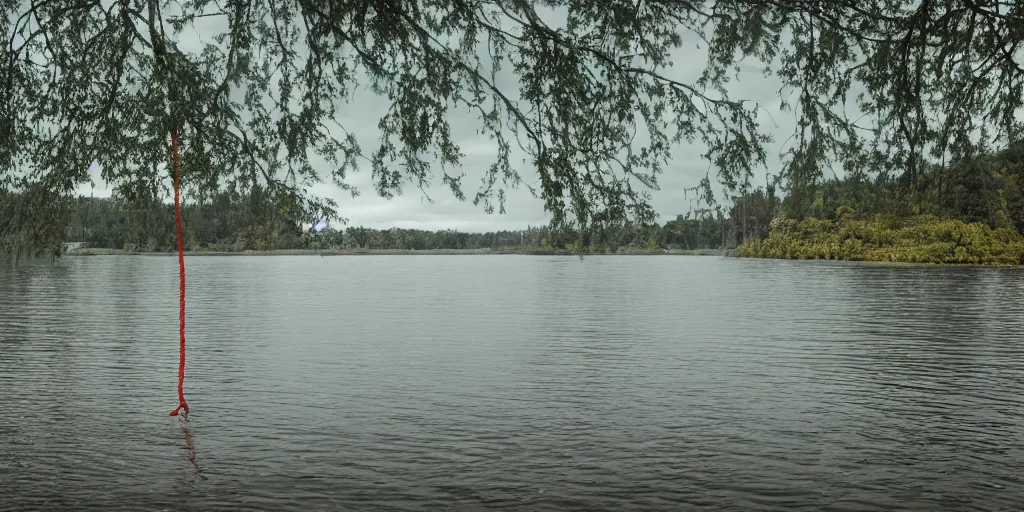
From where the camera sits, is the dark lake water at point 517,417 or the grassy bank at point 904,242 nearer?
the dark lake water at point 517,417

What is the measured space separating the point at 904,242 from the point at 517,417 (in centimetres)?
10217

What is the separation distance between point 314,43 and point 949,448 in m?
9.30

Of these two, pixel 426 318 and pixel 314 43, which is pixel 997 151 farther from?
pixel 426 318

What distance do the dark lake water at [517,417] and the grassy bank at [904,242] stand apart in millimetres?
47895

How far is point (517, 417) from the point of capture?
1371cm

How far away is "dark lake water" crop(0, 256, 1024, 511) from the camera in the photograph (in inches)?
374

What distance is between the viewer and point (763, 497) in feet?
30.3

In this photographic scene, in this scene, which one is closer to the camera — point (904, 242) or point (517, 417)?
point (517, 417)

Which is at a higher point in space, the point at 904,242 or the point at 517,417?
the point at 904,242

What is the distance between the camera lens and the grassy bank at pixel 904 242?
303 ft

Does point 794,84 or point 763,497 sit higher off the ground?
point 794,84

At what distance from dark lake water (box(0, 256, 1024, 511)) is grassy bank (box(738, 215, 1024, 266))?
47895 millimetres

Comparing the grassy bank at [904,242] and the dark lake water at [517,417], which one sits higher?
the grassy bank at [904,242]

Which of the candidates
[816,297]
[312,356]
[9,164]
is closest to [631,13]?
[9,164]
